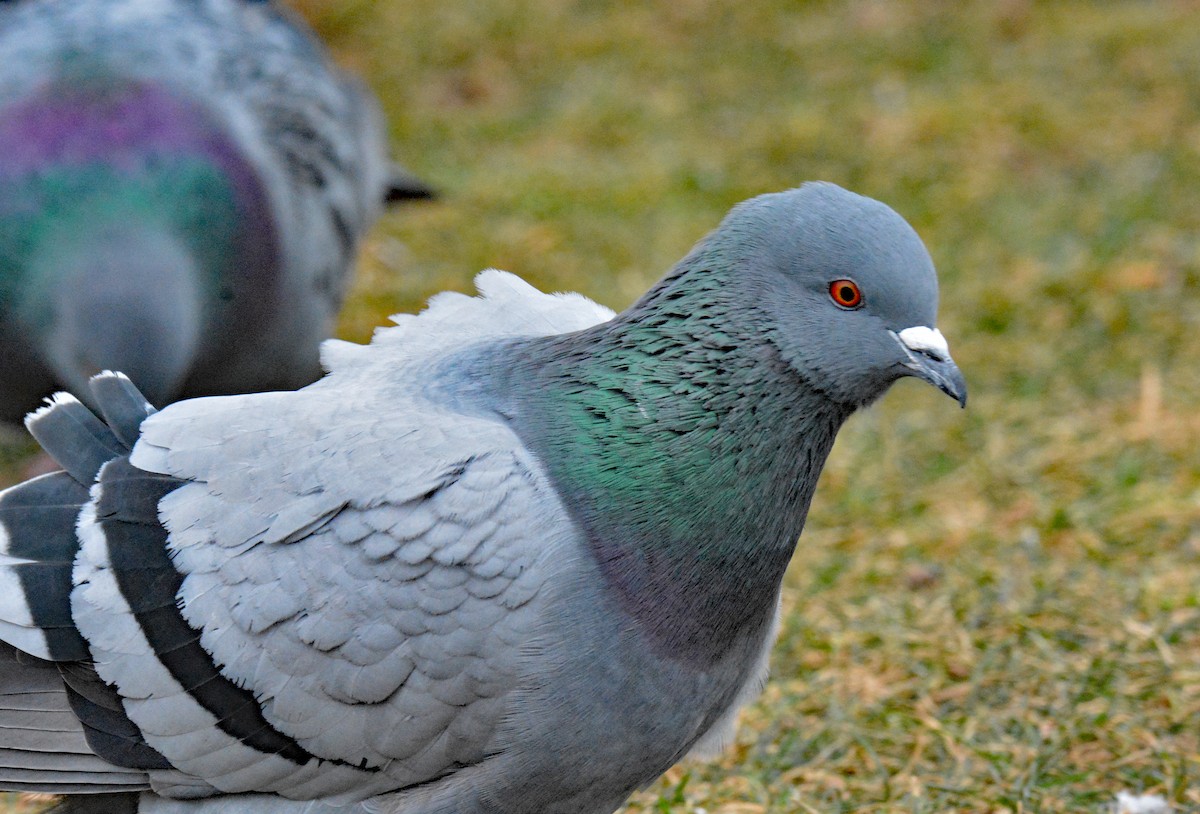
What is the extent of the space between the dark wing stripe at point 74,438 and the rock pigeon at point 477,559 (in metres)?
0.10

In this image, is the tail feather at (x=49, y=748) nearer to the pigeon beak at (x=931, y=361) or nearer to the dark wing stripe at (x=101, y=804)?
the dark wing stripe at (x=101, y=804)

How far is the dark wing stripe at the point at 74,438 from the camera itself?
309 centimetres

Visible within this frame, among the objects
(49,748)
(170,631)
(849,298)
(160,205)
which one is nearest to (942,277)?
(160,205)

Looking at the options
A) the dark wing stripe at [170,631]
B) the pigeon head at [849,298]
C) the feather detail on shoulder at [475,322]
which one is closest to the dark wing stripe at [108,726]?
the dark wing stripe at [170,631]

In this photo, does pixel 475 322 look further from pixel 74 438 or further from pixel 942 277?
pixel 942 277

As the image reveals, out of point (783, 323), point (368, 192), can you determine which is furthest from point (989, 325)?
point (783, 323)

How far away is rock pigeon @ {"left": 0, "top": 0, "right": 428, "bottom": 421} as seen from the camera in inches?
183

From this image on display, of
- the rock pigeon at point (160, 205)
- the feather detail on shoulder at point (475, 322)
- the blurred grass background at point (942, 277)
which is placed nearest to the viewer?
the feather detail on shoulder at point (475, 322)

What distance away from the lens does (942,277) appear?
7.17m

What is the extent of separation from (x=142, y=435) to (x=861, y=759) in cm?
214

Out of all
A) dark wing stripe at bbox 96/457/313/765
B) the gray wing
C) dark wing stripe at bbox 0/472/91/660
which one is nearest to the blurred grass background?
the gray wing

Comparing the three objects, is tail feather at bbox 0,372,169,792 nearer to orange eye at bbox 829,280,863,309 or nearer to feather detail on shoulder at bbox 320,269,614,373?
feather detail on shoulder at bbox 320,269,614,373

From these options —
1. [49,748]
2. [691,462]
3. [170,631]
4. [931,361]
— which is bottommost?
[49,748]

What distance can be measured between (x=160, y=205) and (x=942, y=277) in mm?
4027
